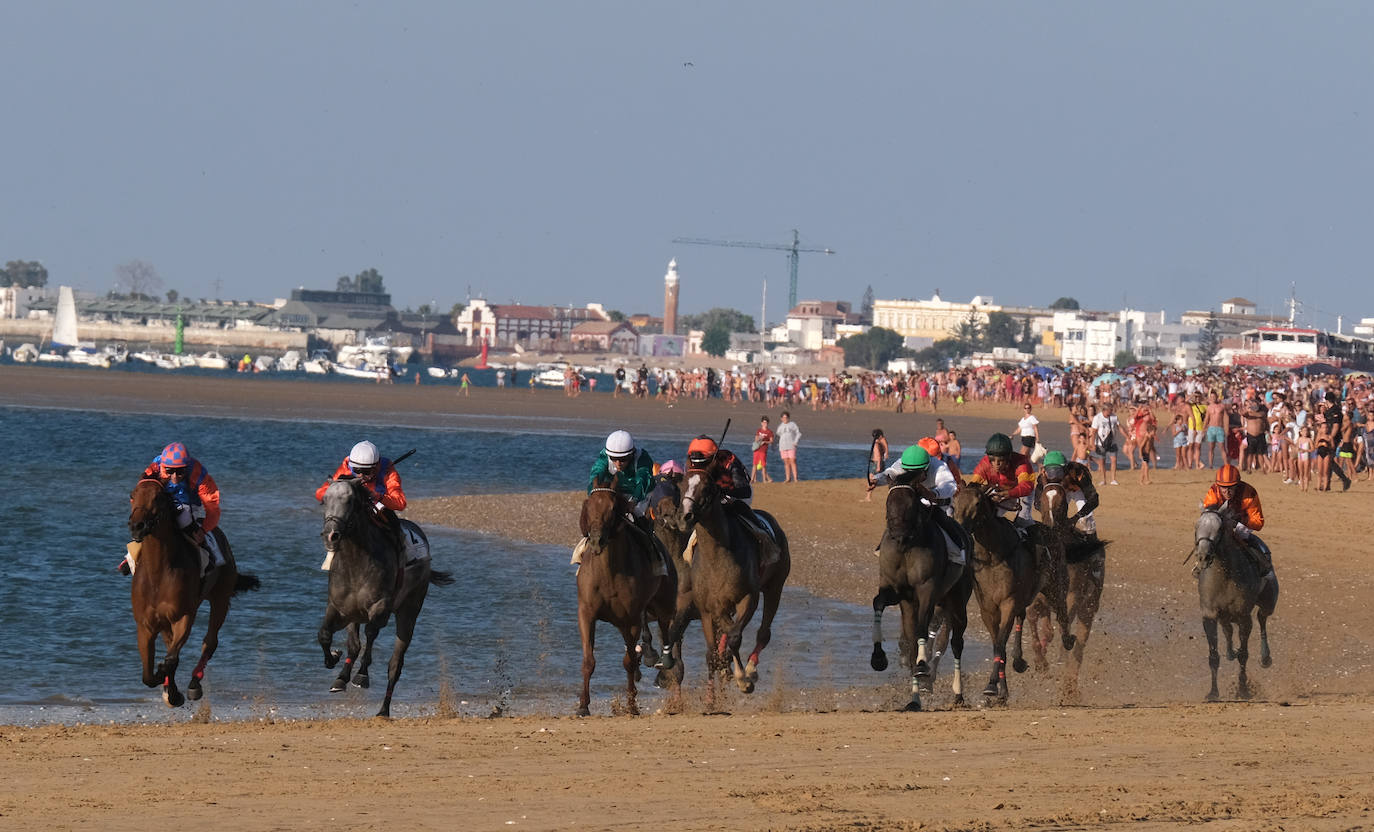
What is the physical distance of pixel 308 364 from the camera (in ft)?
570

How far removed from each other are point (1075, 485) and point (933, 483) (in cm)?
198

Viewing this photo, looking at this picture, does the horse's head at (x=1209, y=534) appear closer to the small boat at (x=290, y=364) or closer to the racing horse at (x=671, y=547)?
the racing horse at (x=671, y=547)

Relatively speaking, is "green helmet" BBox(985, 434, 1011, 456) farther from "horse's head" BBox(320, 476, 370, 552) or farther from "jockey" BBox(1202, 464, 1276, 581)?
"horse's head" BBox(320, 476, 370, 552)

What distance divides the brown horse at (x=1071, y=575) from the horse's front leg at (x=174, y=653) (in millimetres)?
7525

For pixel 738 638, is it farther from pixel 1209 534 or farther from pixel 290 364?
pixel 290 364

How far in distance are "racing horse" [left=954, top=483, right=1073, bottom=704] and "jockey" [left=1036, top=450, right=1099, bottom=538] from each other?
1564mm

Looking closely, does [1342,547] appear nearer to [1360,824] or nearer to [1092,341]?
[1360,824]

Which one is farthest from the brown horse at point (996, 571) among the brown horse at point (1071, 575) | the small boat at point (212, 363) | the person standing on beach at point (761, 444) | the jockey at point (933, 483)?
the small boat at point (212, 363)

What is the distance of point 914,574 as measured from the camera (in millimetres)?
14258

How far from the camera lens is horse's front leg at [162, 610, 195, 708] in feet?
42.1

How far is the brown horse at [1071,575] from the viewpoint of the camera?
16641 millimetres

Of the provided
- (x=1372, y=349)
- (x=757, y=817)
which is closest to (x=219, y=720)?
(x=757, y=817)

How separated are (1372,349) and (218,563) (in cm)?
13139

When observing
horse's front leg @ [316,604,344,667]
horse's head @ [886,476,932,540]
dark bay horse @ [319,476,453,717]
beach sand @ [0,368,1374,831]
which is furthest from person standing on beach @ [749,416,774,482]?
horse's front leg @ [316,604,344,667]
